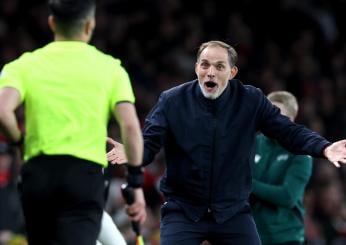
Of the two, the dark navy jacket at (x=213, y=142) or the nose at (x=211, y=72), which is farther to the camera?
the nose at (x=211, y=72)

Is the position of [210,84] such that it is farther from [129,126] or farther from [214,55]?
[129,126]

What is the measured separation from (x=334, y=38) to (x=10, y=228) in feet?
24.5

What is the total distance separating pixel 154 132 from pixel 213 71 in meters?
0.55

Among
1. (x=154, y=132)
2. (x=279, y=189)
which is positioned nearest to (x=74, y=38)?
(x=154, y=132)

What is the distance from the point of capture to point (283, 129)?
7.18 m

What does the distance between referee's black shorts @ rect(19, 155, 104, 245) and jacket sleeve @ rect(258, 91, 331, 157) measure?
176 cm

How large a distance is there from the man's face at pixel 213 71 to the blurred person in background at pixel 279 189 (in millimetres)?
975

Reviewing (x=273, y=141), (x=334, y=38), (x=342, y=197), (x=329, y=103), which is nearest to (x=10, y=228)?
(x=273, y=141)

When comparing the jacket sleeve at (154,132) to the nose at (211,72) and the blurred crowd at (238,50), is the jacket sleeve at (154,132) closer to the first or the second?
the nose at (211,72)

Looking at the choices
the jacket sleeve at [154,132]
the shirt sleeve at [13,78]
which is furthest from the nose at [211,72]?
the shirt sleeve at [13,78]

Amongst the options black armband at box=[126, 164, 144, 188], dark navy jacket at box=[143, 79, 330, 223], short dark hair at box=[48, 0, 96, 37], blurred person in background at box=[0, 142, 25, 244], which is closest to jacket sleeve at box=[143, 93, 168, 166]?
dark navy jacket at box=[143, 79, 330, 223]

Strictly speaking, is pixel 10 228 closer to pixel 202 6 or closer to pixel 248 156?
pixel 248 156

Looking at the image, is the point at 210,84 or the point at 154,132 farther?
the point at 210,84

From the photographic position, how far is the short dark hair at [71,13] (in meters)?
5.76
